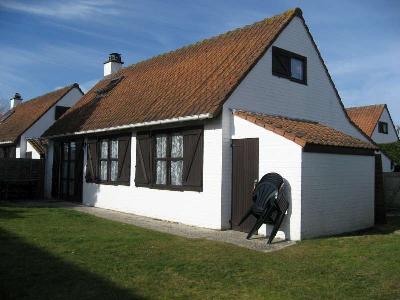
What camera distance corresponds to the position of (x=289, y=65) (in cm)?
1384

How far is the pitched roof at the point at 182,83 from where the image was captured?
1245cm

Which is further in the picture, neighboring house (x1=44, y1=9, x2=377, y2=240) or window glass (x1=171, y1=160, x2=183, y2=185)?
window glass (x1=171, y1=160, x2=183, y2=185)

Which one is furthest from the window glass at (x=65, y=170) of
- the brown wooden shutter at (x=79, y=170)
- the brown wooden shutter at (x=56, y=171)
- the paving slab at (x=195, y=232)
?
the paving slab at (x=195, y=232)

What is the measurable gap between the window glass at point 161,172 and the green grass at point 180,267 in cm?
272

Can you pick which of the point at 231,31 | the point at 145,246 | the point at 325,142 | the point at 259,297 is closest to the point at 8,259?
the point at 145,246

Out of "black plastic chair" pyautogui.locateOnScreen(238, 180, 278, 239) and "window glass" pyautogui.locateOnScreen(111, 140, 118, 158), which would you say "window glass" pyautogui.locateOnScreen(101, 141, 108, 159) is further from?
"black plastic chair" pyautogui.locateOnScreen(238, 180, 278, 239)

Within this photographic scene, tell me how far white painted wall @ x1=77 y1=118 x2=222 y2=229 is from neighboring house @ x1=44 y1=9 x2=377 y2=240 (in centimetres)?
3

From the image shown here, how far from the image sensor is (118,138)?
1549cm

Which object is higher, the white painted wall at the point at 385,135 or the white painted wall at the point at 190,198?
the white painted wall at the point at 385,135

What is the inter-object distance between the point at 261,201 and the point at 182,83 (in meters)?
5.82

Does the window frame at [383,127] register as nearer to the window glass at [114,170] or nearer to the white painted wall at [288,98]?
the white painted wall at [288,98]

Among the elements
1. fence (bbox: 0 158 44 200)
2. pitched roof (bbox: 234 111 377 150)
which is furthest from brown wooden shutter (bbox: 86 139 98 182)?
pitched roof (bbox: 234 111 377 150)

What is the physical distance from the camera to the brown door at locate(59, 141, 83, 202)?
59.2 ft

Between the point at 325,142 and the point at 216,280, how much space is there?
528 centimetres
